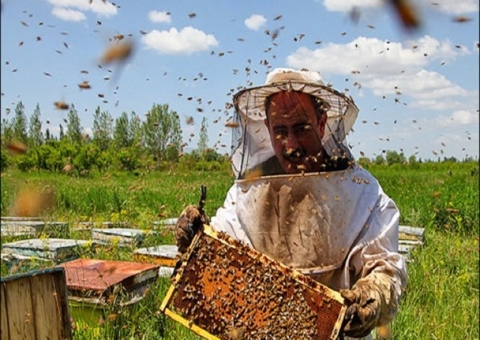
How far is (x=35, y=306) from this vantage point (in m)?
2.84

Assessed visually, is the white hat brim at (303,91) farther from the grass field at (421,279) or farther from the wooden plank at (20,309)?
the wooden plank at (20,309)

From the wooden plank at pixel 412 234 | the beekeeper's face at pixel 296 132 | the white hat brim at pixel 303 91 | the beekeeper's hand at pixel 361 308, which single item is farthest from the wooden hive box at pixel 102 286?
the wooden plank at pixel 412 234

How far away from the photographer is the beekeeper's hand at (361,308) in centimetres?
221

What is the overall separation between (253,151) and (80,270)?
2123 millimetres

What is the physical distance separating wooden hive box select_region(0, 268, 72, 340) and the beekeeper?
2.53 ft

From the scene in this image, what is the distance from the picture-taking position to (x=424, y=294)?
5492 mm

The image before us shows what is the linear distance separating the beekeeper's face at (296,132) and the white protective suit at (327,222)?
7cm

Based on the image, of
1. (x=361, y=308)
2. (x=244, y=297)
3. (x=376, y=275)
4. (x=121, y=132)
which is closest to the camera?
(x=361, y=308)

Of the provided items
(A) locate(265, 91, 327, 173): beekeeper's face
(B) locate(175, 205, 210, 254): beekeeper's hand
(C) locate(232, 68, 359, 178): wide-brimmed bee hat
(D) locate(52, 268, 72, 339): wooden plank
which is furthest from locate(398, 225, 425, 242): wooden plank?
(D) locate(52, 268, 72, 339): wooden plank

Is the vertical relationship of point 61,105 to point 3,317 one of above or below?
above

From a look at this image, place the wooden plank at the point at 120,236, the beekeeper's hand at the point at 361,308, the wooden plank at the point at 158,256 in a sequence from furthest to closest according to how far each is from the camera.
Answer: the wooden plank at the point at 120,236
the wooden plank at the point at 158,256
the beekeeper's hand at the point at 361,308

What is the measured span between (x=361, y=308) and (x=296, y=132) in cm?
90

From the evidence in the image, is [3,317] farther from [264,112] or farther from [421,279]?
[421,279]

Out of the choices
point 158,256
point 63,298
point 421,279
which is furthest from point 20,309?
point 421,279
